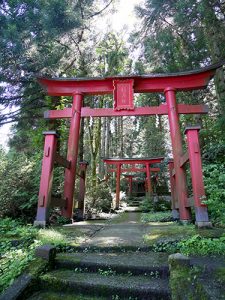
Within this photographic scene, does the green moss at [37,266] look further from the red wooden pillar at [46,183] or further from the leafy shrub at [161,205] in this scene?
the leafy shrub at [161,205]

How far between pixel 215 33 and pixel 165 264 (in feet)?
26.5

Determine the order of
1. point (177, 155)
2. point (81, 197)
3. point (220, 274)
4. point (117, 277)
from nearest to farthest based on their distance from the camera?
point (220, 274) → point (117, 277) → point (177, 155) → point (81, 197)

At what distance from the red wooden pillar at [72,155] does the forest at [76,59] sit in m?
0.45

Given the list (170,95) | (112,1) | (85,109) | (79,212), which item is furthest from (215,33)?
(79,212)

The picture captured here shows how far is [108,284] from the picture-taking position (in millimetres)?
2375

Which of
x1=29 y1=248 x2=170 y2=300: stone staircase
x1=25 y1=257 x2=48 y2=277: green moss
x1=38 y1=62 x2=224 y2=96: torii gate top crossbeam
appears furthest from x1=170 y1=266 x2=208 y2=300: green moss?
x1=38 y1=62 x2=224 y2=96: torii gate top crossbeam

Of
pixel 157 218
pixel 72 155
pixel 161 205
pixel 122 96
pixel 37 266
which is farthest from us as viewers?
pixel 161 205

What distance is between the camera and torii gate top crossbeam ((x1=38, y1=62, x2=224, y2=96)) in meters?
6.25

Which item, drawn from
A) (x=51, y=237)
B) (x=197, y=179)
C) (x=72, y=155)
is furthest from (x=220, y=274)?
(x=72, y=155)

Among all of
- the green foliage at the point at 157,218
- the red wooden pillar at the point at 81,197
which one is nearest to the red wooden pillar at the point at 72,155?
the red wooden pillar at the point at 81,197

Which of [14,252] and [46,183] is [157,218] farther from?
[14,252]

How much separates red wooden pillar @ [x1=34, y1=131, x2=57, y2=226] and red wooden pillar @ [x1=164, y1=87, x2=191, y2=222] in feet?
8.89

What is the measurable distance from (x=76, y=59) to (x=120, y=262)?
8154 mm

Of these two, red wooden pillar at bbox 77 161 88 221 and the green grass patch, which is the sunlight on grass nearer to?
the green grass patch
